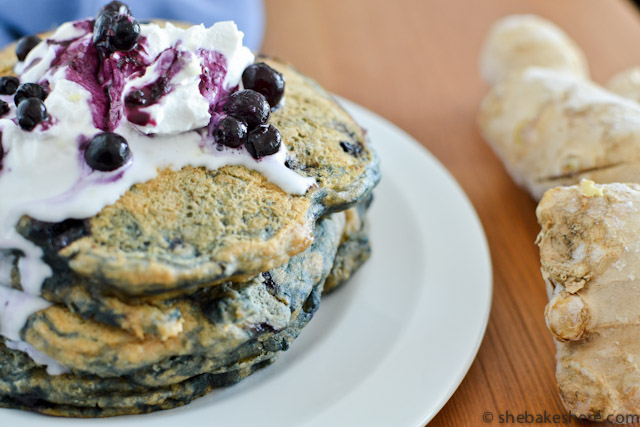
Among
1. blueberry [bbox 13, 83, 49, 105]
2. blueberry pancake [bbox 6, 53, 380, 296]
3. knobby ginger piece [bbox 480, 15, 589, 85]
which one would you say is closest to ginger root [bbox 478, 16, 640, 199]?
knobby ginger piece [bbox 480, 15, 589, 85]

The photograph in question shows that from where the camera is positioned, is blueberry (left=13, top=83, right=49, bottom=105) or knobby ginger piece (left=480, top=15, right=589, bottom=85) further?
knobby ginger piece (left=480, top=15, right=589, bottom=85)

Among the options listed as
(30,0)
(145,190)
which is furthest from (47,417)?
(30,0)

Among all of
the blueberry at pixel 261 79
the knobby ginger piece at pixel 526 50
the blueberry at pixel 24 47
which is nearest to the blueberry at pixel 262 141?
the blueberry at pixel 261 79

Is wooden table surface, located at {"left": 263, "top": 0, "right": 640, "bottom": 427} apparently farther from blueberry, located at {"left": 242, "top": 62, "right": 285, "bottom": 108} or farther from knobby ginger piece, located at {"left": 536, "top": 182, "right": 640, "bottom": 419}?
blueberry, located at {"left": 242, "top": 62, "right": 285, "bottom": 108}

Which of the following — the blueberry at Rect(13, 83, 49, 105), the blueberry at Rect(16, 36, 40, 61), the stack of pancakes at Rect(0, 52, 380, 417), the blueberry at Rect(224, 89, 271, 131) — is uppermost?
the blueberry at Rect(224, 89, 271, 131)

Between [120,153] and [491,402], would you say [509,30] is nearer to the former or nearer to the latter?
[491,402]

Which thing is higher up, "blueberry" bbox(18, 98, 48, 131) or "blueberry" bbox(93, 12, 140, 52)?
"blueberry" bbox(93, 12, 140, 52)

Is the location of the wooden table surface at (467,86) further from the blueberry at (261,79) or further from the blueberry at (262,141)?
the blueberry at (261,79)
